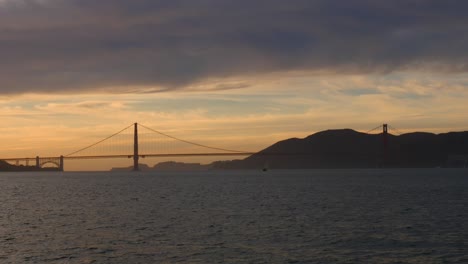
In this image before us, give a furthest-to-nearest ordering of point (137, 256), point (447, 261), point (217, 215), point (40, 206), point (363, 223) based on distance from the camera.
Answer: point (40, 206) → point (217, 215) → point (363, 223) → point (137, 256) → point (447, 261)

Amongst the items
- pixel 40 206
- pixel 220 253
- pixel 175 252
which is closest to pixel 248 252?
pixel 220 253

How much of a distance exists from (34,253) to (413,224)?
19.8 meters

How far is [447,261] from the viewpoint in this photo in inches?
967

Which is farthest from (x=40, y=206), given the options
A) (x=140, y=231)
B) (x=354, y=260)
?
(x=354, y=260)

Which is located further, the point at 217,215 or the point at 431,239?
the point at 217,215

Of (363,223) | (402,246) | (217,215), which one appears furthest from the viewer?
(217,215)

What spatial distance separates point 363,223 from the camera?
37094 mm

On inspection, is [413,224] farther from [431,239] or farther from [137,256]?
[137,256]

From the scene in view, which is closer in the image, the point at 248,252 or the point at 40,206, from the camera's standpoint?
the point at 248,252

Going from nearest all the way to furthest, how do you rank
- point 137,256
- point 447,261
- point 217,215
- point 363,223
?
point 447,261
point 137,256
point 363,223
point 217,215

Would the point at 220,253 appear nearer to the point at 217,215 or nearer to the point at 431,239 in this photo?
the point at 431,239

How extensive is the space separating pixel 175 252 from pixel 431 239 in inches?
446

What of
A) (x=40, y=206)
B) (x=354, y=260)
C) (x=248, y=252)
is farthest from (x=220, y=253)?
(x=40, y=206)

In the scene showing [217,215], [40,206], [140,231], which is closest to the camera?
[140,231]
